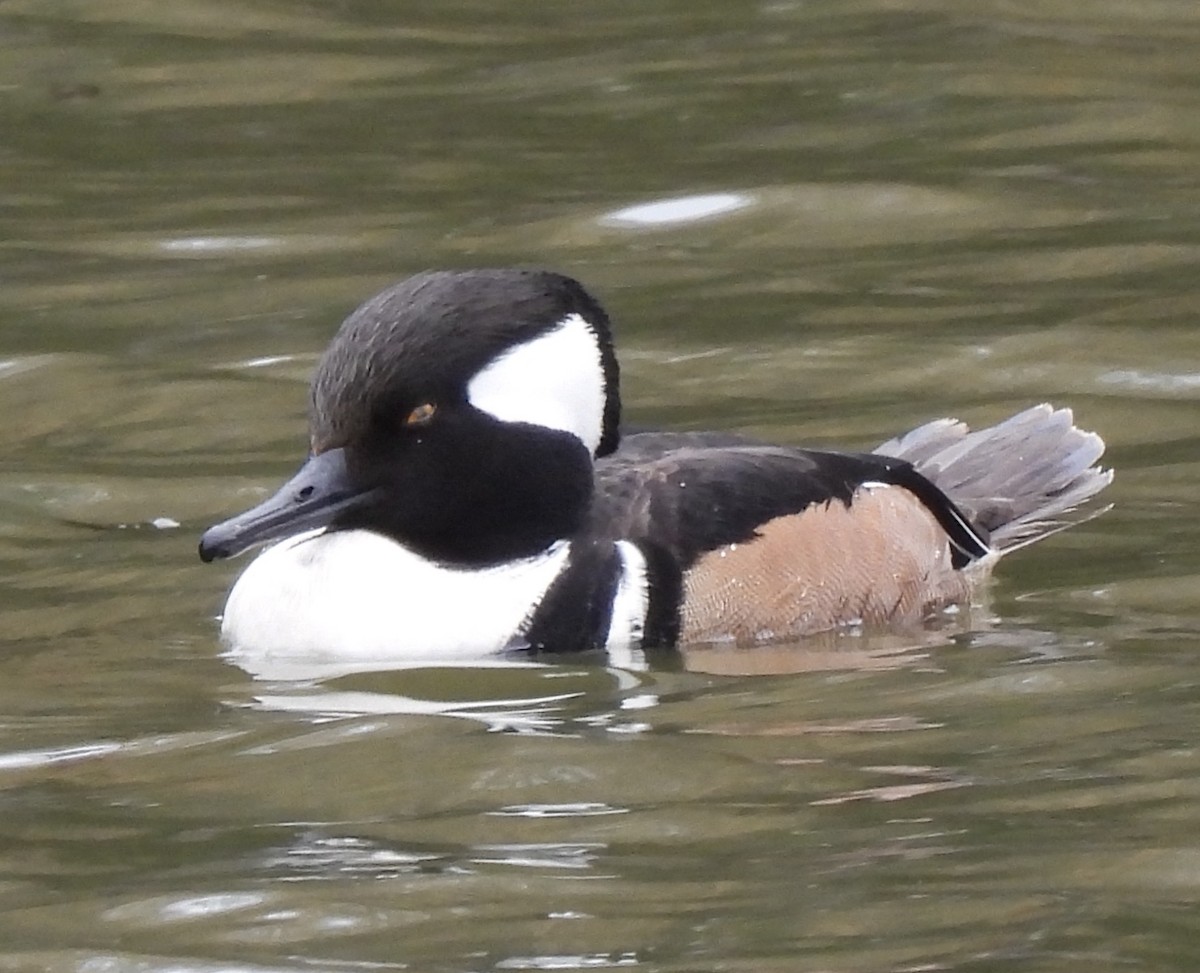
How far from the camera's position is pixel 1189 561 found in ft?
26.0

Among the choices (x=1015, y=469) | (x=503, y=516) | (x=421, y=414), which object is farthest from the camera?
(x=1015, y=469)

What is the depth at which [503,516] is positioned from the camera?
7.33m

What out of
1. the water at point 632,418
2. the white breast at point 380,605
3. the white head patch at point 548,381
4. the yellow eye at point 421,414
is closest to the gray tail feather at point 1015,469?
the water at point 632,418

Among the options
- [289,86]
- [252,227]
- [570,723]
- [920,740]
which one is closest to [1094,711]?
[920,740]

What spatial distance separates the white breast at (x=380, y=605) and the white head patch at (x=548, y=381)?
326mm

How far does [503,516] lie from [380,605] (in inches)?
15.1

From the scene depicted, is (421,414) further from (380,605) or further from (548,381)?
(380,605)

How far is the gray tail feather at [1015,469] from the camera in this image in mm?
8516

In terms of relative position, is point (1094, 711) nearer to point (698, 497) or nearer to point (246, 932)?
point (698, 497)

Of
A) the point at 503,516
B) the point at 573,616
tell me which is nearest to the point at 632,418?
the point at 503,516

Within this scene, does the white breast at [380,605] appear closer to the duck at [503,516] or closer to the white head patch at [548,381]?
the duck at [503,516]

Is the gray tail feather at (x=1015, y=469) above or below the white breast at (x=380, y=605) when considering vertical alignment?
below

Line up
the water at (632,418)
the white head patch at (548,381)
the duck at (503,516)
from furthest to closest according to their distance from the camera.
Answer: the white head patch at (548,381) → the duck at (503,516) → the water at (632,418)

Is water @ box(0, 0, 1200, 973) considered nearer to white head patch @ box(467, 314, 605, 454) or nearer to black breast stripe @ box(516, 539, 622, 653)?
black breast stripe @ box(516, 539, 622, 653)
